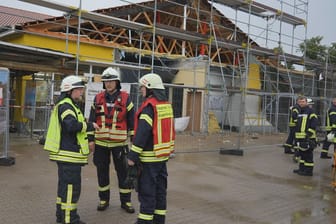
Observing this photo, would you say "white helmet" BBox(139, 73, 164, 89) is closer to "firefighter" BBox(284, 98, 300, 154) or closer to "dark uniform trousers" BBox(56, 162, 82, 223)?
"dark uniform trousers" BBox(56, 162, 82, 223)

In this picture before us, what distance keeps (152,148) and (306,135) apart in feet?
18.2

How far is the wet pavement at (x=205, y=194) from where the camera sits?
535 cm

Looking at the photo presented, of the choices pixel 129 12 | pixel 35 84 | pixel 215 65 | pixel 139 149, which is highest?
pixel 129 12

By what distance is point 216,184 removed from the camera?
302 inches

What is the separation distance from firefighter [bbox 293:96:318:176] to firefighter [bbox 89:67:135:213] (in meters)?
5.07

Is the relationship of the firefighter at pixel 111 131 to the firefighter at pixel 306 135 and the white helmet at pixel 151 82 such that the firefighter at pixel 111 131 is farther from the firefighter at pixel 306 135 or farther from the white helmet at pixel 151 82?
the firefighter at pixel 306 135

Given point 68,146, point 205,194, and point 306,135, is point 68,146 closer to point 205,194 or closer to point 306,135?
point 205,194

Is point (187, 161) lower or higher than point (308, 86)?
lower

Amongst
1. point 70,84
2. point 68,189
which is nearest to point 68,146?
point 68,189

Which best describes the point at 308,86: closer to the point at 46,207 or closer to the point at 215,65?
the point at 215,65

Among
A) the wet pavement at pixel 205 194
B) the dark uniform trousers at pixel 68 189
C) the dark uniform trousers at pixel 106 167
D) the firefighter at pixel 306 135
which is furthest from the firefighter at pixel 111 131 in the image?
the firefighter at pixel 306 135

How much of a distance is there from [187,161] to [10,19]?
19.6 m

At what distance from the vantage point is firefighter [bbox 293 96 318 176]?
351 inches

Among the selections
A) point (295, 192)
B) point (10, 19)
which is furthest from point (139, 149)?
point (10, 19)
